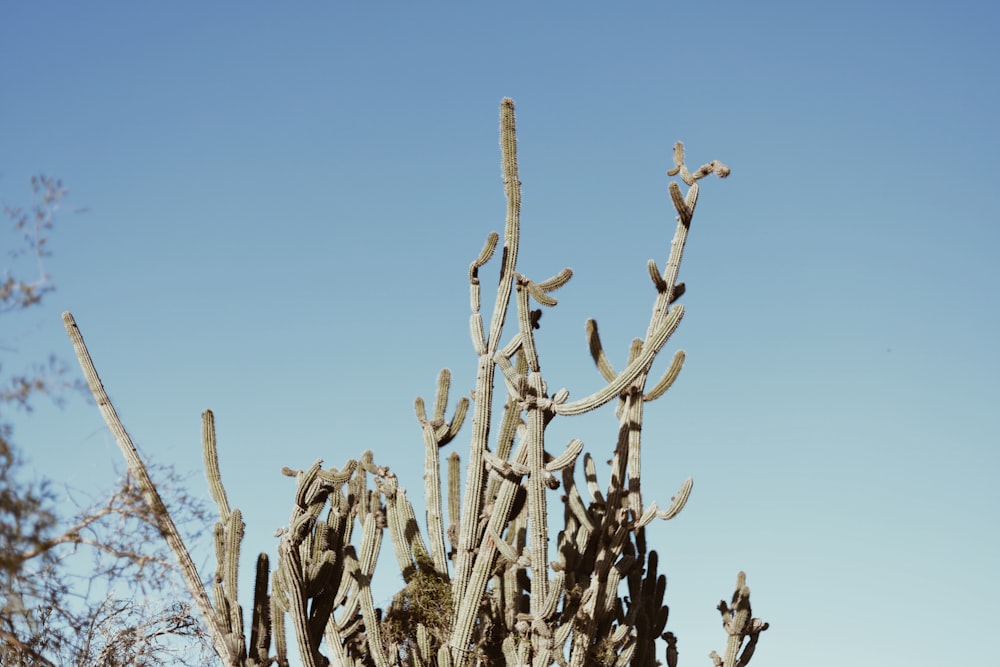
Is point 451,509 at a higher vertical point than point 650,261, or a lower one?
lower

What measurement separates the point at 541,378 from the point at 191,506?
322cm

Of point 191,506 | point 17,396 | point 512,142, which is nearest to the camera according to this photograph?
point 17,396

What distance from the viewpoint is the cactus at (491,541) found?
930 cm

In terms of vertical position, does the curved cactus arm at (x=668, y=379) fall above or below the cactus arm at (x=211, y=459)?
above

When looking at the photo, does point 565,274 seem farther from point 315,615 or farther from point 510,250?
point 315,615

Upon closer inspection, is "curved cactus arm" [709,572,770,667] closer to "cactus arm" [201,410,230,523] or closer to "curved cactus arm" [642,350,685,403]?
"curved cactus arm" [642,350,685,403]

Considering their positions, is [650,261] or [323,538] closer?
[323,538]

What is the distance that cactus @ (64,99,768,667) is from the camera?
30.5 feet

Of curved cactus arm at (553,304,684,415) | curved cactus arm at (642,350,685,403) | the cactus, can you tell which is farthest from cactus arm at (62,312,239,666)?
curved cactus arm at (642,350,685,403)

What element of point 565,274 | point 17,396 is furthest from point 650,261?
point 17,396

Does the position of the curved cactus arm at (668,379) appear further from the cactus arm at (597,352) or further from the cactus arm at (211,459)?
the cactus arm at (211,459)

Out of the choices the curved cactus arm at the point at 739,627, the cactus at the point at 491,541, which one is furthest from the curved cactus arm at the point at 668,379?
the curved cactus arm at the point at 739,627

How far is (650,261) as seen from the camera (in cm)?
1059

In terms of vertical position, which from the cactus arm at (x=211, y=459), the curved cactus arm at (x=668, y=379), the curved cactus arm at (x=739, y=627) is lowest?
the curved cactus arm at (x=739, y=627)
